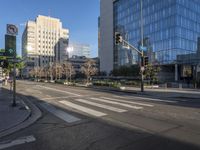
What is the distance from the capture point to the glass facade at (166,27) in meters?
60.3

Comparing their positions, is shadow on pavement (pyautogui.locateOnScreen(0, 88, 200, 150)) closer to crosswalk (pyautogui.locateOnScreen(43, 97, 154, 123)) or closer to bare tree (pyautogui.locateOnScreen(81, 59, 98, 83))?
crosswalk (pyautogui.locateOnScreen(43, 97, 154, 123))

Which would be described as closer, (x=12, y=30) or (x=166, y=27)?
(x=12, y=30)

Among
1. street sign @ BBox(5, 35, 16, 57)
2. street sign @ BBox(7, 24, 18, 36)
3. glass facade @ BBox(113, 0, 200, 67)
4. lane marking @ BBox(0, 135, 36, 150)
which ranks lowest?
lane marking @ BBox(0, 135, 36, 150)

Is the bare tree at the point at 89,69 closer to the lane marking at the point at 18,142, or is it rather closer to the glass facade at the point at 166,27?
the glass facade at the point at 166,27

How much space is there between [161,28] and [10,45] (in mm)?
58192

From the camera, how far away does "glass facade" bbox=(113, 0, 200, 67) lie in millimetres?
60322

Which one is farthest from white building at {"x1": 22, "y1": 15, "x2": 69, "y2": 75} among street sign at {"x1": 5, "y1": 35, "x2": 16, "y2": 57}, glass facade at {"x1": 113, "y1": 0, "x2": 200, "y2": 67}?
street sign at {"x1": 5, "y1": 35, "x2": 16, "y2": 57}

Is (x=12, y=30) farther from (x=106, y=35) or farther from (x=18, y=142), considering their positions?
(x=106, y=35)

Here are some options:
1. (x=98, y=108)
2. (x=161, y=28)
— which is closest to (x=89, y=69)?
A: (x=161, y=28)

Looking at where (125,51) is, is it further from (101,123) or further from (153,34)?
(101,123)

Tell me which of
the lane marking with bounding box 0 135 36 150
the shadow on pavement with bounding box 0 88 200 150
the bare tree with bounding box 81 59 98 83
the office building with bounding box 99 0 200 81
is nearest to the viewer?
the shadow on pavement with bounding box 0 88 200 150

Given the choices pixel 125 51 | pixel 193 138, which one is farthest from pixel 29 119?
pixel 125 51

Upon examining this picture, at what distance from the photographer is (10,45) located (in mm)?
12398

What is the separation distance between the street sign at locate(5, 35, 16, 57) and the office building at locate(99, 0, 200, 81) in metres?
54.0
